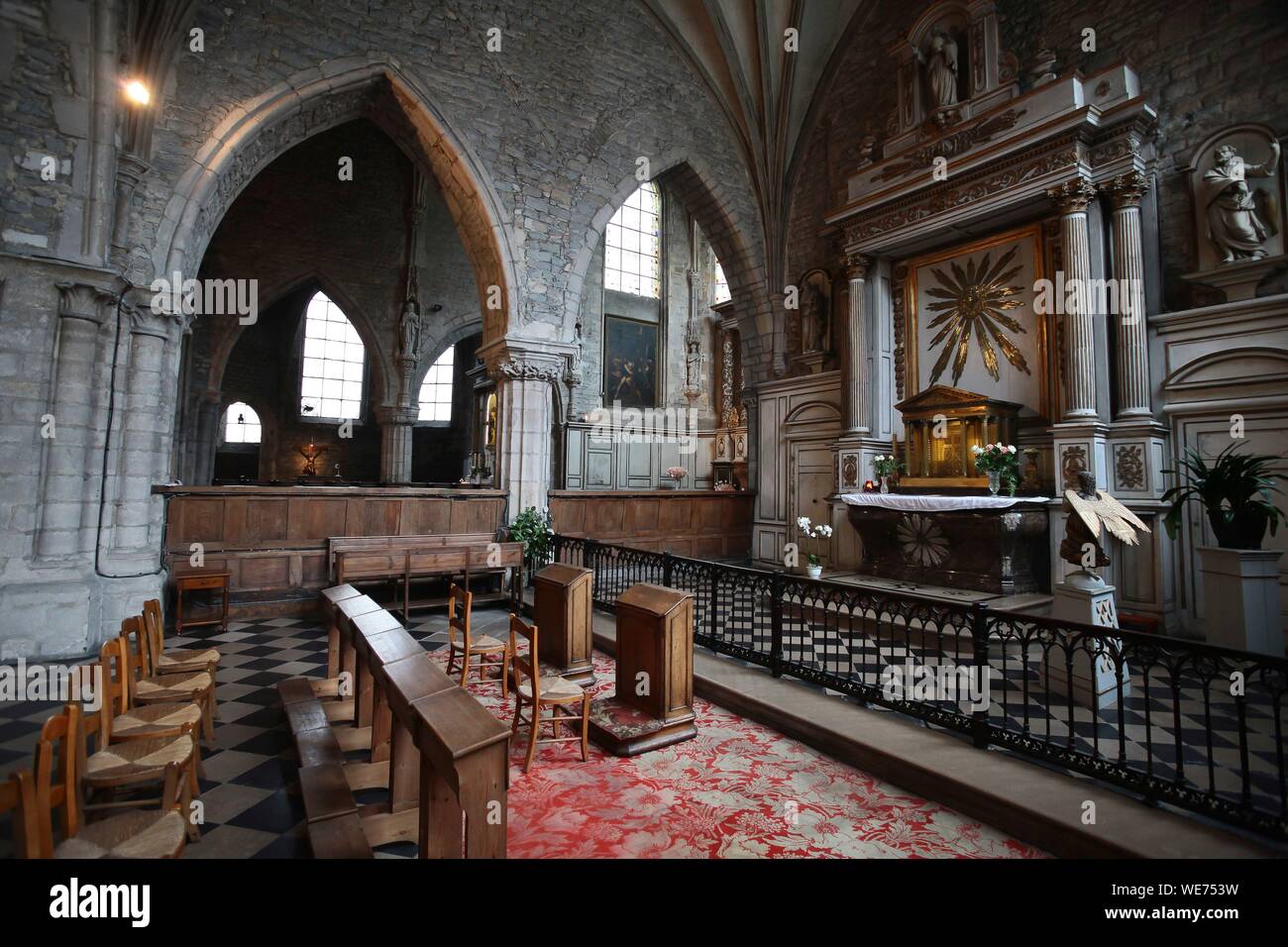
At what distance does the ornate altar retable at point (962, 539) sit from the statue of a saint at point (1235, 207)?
9.88ft

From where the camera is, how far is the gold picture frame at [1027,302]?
750cm

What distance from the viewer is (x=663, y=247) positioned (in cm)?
1669

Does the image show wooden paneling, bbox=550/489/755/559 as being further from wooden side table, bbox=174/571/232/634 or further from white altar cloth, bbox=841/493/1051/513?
wooden side table, bbox=174/571/232/634

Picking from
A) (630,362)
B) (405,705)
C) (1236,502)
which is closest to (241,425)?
(630,362)

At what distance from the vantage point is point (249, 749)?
11.8 ft

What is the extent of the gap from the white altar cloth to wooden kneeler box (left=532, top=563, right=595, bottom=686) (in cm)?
415

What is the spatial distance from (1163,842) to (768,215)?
1107cm

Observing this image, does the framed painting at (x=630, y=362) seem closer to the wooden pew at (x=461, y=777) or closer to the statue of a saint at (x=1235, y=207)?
the statue of a saint at (x=1235, y=207)

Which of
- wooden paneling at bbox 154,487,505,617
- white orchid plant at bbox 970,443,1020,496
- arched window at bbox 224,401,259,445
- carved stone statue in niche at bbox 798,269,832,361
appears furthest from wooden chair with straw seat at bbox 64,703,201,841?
arched window at bbox 224,401,259,445

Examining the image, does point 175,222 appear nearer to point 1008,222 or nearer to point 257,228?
point 257,228

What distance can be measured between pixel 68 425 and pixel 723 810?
6.46 metres

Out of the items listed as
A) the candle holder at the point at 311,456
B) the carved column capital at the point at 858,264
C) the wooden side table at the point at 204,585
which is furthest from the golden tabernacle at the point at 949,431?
the candle holder at the point at 311,456

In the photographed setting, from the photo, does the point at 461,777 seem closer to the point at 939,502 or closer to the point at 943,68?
the point at 939,502

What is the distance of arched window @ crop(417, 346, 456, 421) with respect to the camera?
19875 mm
